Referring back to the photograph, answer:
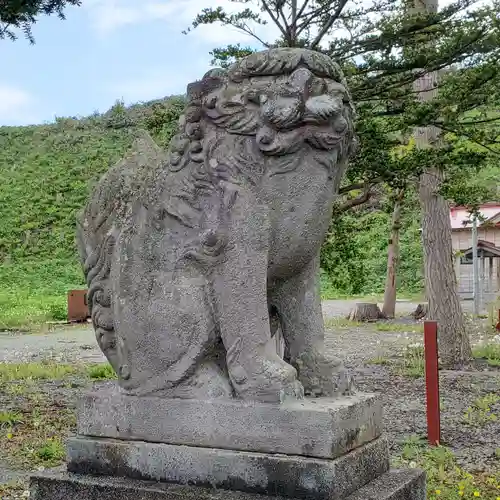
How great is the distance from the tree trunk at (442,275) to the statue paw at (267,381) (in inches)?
357

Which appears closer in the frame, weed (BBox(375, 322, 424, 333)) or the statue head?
the statue head

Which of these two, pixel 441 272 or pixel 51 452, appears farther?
pixel 441 272

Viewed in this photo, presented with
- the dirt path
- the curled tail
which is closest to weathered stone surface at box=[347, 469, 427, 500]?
the curled tail

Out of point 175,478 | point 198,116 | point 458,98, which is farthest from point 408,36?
point 175,478

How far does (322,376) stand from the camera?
3244 mm

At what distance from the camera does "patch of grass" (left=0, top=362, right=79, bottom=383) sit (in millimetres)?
10424

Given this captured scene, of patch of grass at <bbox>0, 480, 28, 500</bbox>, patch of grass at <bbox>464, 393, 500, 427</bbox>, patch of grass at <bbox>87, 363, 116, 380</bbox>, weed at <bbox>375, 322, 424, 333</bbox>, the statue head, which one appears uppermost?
the statue head

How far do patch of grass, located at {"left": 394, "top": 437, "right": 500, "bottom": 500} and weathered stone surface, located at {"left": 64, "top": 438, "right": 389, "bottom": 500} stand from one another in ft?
7.08

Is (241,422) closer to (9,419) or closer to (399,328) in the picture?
(9,419)

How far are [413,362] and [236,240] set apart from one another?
29.7 ft

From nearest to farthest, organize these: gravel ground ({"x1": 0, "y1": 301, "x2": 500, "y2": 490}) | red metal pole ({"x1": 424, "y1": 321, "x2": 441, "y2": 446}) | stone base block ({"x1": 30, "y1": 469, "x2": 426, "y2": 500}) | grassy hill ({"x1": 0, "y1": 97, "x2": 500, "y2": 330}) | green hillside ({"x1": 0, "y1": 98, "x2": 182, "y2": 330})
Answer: stone base block ({"x1": 30, "y1": 469, "x2": 426, "y2": 500}) < red metal pole ({"x1": 424, "y1": 321, "x2": 441, "y2": 446}) < gravel ground ({"x1": 0, "y1": 301, "x2": 500, "y2": 490}) < grassy hill ({"x1": 0, "y1": 97, "x2": 500, "y2": 330}) < green hillside ({"x1": 0, "y1": 98, "x2": 182, "y2": 330})

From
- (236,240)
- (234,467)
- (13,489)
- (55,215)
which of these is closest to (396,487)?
(234,467)

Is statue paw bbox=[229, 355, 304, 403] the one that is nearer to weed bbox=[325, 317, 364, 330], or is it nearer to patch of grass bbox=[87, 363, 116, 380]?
patch of grass bbox=[87, 363, 116, 380]

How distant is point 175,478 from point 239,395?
1.32 feet
